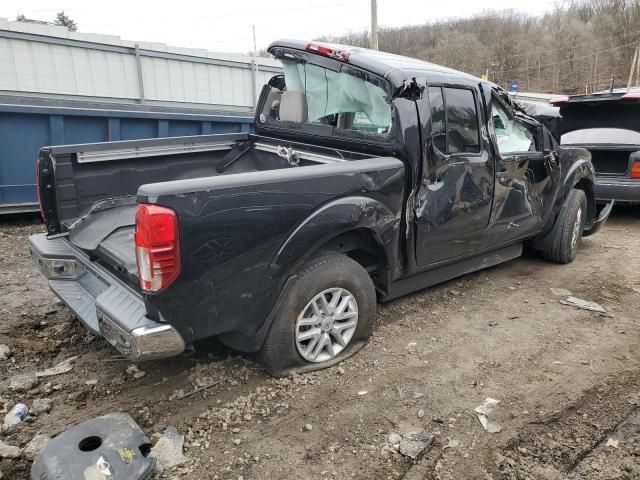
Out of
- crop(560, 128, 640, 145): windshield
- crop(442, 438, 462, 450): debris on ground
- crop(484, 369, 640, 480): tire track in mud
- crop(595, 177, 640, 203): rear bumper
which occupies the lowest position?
crop(484, 369, 640, 480): tire track in mud

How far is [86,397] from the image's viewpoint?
2.98 metres

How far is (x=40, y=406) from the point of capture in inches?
113

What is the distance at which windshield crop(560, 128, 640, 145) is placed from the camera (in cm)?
714

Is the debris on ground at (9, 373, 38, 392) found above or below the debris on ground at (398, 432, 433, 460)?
above

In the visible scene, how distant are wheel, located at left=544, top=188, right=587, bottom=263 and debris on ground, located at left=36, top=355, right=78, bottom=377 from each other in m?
4.70

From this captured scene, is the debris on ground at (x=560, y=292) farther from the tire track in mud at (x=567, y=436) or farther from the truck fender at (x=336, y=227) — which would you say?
the truck fender at (x=336, y=227)

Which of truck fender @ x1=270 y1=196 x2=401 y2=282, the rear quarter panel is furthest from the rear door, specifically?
the rear quarter panel

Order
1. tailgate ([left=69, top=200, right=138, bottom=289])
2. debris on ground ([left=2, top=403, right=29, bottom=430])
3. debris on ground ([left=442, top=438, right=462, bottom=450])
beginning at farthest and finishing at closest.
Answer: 1. tailgate ([left=69, top=200, right=138, bottom=289])
2. debris on ground ([left=2, top=403, right=29, bottom=430])
3. debris on ground ([left=442, top=438, right=462, bottom=450])

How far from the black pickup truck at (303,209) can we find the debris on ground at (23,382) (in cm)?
54

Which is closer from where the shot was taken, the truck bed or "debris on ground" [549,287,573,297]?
the truck bed

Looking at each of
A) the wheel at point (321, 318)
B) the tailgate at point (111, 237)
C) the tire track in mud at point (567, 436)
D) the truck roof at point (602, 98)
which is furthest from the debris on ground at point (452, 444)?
the truck roof at point (602, 98)

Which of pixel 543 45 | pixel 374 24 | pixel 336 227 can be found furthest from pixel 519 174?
pixel 543 45

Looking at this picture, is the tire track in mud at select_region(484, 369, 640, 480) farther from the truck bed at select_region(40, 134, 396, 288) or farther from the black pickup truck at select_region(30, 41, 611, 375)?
the truck bed at select_region(40, 134, 396, 288)

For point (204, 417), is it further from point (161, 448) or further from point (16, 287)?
point (16, 287)
